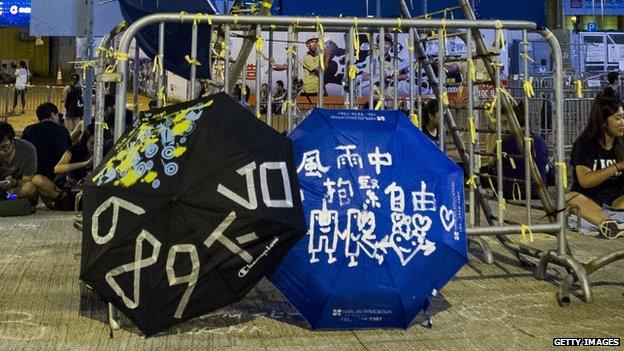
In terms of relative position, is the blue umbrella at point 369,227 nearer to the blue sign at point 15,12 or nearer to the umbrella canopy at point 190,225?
the umbrella canopy at point 190,225

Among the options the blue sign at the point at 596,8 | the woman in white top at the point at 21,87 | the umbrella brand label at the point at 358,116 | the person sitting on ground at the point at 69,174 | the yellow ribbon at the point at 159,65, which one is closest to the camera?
the umbrella brand label at the point at 358,116

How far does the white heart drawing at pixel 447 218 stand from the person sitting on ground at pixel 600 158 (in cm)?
306

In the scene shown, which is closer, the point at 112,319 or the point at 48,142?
the point at 112,319

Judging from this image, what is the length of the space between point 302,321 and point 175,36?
10.6 ft

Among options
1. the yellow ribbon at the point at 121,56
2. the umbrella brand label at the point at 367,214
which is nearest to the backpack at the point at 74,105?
the yellow ribbon at the point at 121,56

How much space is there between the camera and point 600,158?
7023 millimetres

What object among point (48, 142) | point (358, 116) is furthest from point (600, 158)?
→ point (48, 142)

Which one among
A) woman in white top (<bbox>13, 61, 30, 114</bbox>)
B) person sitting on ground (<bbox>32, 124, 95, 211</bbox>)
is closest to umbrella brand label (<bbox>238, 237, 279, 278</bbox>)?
person sitting on ground (<bbox>32, 124, 95, 211</bbox>)

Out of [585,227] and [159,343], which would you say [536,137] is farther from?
[159,343]

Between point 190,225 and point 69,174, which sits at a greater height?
point 69,174

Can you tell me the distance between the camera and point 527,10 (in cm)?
1274

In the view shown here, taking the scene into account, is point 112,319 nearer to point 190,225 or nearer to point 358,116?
point 190,225

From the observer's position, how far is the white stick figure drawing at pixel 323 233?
4.14 meters

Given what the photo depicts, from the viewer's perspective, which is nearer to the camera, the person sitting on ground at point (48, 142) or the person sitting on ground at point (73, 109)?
the person sitting on ground at point (48, 142)
